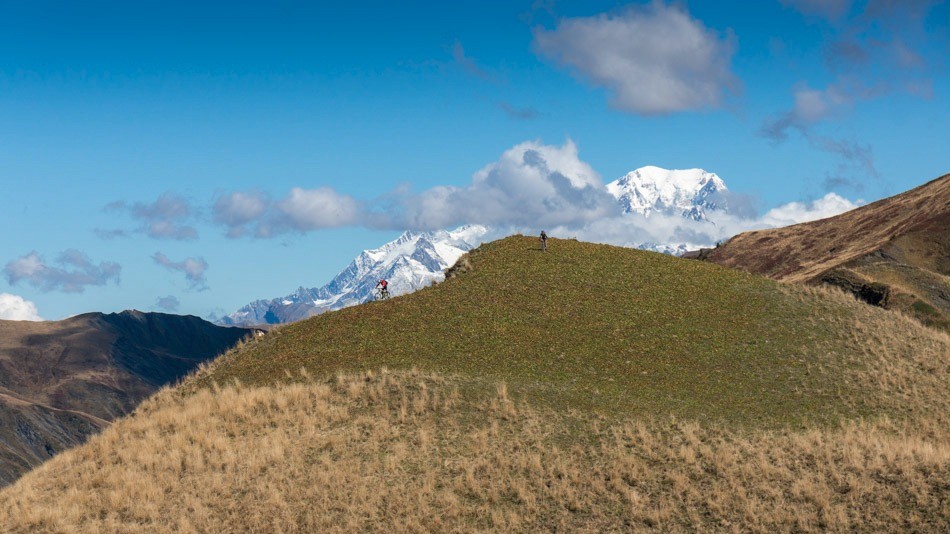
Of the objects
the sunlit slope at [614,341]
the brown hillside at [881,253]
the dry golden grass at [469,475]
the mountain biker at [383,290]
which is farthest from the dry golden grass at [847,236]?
the dry golden grass at [469,475]

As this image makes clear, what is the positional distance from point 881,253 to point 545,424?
112 m

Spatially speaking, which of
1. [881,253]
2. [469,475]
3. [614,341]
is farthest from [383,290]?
[881,253]

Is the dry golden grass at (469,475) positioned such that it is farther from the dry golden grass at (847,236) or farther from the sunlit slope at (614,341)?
the dry golden grass at (847,236)

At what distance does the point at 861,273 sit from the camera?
98.2 meters

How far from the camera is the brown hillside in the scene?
292 ft

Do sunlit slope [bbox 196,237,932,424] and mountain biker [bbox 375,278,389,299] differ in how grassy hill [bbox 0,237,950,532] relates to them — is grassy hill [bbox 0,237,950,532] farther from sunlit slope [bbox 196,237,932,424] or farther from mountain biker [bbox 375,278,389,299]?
mountain biker [bbox 375,278,389,299]

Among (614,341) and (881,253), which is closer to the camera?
(614,341)

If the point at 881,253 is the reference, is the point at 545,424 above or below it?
below

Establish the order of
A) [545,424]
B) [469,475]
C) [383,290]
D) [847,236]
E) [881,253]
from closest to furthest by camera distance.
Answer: [469,475]
[545,424]
[383,290]
[881,253]
[847,236]

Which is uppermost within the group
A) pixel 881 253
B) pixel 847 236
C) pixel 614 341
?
pixel 847 236

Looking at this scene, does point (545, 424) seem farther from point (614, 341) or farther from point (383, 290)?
point (383, 290)

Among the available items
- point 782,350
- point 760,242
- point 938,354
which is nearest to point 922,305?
point 938,354

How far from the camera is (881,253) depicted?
12938 cm

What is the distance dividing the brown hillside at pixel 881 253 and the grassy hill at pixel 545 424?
30.9 meters
